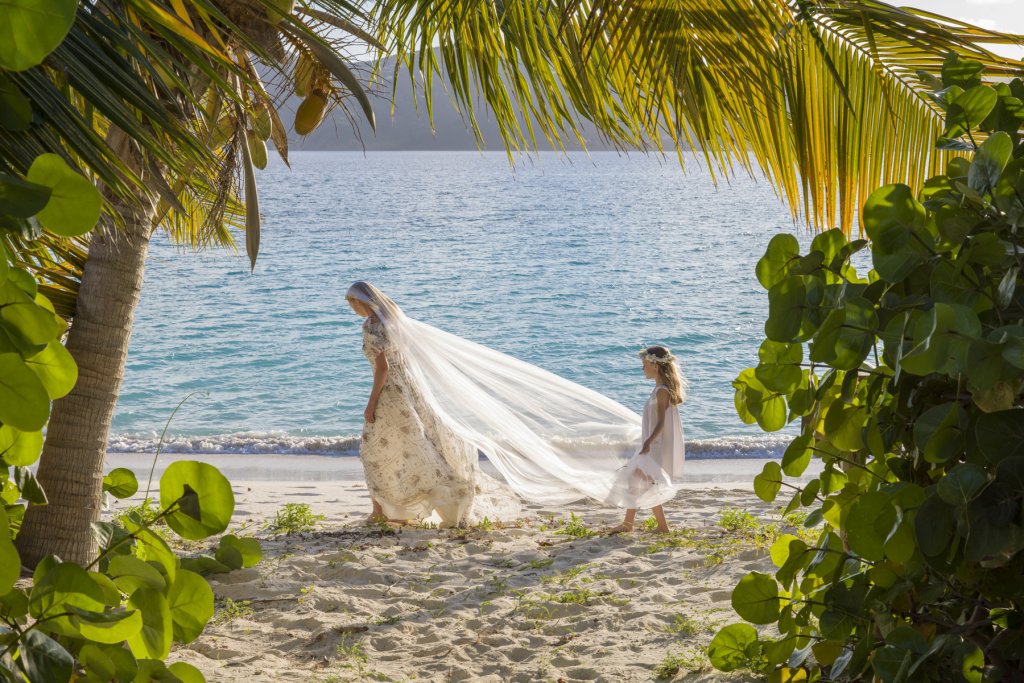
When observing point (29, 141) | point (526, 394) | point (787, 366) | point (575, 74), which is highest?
point (575, 74)

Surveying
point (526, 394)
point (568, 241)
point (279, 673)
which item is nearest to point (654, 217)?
point (568, 241)

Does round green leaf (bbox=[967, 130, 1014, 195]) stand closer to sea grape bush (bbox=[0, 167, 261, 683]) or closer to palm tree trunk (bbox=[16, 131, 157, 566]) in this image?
sea grape bush (bbox=[0, 167, 261, 683])

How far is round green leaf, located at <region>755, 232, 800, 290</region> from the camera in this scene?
125cm

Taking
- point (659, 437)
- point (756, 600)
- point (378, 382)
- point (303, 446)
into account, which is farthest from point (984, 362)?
point (303, 446)

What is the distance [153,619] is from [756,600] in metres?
0.93

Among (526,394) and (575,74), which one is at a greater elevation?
(575,74)

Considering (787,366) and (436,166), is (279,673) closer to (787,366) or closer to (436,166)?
(787,366)

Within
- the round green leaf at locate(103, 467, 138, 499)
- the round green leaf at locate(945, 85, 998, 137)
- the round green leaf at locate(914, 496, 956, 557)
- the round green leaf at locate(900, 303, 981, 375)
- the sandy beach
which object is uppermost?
the round green leaf at locate(945, 85, 998, 137)

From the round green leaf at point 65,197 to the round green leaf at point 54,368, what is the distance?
10 cm

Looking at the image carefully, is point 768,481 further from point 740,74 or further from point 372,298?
point 372,298

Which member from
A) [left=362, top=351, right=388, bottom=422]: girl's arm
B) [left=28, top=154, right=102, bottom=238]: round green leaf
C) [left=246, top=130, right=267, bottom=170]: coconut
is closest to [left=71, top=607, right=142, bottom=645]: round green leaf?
[left=28, top=154, right=102, bottom=238]: round green leaf

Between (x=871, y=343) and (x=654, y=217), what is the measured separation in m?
56.1

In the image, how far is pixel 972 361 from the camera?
2.71ft

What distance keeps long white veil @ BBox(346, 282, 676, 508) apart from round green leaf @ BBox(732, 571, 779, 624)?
4851mm
